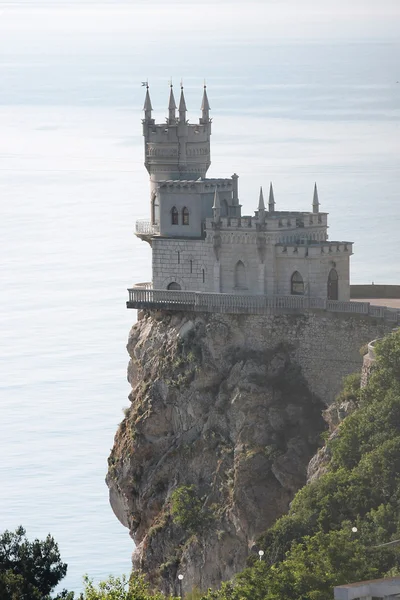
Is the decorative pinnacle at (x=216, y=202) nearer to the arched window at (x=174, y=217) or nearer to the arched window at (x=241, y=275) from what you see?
the arched window at (x=174, y=217)

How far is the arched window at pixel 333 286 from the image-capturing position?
92.9 metres

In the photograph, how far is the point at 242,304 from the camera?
93.3 meters

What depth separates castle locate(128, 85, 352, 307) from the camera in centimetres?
9300

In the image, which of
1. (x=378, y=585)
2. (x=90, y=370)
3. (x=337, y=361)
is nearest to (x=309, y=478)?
(x=337, y=361)

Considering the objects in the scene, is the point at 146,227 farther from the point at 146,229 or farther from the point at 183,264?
the point at 183,264

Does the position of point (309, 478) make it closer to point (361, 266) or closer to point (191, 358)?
point (191, 358)

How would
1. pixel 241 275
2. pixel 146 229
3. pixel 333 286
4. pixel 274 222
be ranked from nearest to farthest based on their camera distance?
pixel 333 286 → pixel 274 222 → pixel 241 275 → pixel 146 229

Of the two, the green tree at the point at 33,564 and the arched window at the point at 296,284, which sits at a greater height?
the arched window at the point at 296,284

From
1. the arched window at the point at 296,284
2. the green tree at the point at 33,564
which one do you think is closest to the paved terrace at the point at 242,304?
the arched window at the point at 296,284

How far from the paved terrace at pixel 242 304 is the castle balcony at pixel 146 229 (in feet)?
7.22

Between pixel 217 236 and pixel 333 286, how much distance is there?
207 inches

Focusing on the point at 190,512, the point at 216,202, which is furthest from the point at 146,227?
the point at 190,512

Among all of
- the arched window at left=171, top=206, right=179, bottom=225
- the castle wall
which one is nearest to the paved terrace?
the castle wall

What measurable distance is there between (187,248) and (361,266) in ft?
193
